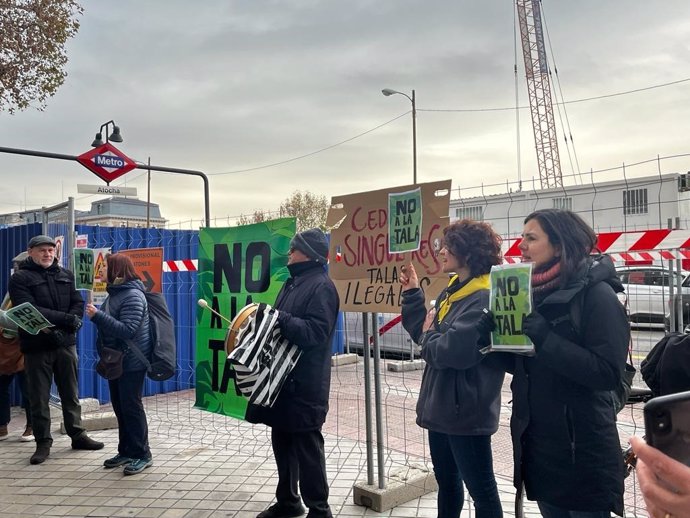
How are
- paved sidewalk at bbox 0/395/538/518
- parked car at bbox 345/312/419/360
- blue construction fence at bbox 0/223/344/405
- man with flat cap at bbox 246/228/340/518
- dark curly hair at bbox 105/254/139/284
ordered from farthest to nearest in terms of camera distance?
parked car at bbox 345/312/419/360 < blue construction fence at bbox 0/223/344/405 < dark curly hair at bbox 105/254/139/284 < paved sidewalk at bbox 0/395/538/518 < man with flat cap at bbox 246/228/340/518

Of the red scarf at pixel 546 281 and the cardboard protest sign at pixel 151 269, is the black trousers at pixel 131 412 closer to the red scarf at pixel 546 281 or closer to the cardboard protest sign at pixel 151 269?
the cardboard protest sign at pixel 151 269

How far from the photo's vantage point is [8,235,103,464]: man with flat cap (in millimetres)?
5707

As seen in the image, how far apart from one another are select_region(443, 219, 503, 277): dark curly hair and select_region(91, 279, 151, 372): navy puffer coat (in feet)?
10.3

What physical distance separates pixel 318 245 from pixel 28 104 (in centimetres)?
1028

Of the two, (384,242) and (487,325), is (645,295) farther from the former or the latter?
(487,325)

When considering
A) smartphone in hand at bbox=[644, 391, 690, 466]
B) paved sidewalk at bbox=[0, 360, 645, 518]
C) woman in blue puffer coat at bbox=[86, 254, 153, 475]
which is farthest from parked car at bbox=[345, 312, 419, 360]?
smartphone in hand at bbox=[644, 391, 690, 466]

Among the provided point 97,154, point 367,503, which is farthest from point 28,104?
point 367,503

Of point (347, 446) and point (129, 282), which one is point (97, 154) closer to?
point (129, 282)

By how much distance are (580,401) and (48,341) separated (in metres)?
5.14

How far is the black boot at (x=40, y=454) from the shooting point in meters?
5.53

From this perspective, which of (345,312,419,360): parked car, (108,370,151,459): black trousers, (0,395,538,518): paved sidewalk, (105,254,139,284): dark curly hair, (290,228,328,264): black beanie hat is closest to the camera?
(290,228,328,264): black beanie hat

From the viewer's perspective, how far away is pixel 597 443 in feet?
7.84

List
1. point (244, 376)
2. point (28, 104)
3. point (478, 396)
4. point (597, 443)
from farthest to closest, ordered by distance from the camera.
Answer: point (28, 104), point (244, 376), point (478, 396), point (597, 443)

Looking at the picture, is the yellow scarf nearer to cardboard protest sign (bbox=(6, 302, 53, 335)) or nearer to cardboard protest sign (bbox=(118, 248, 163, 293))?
cardboard protest sign (bbox=(118, 248, 163, 293))
